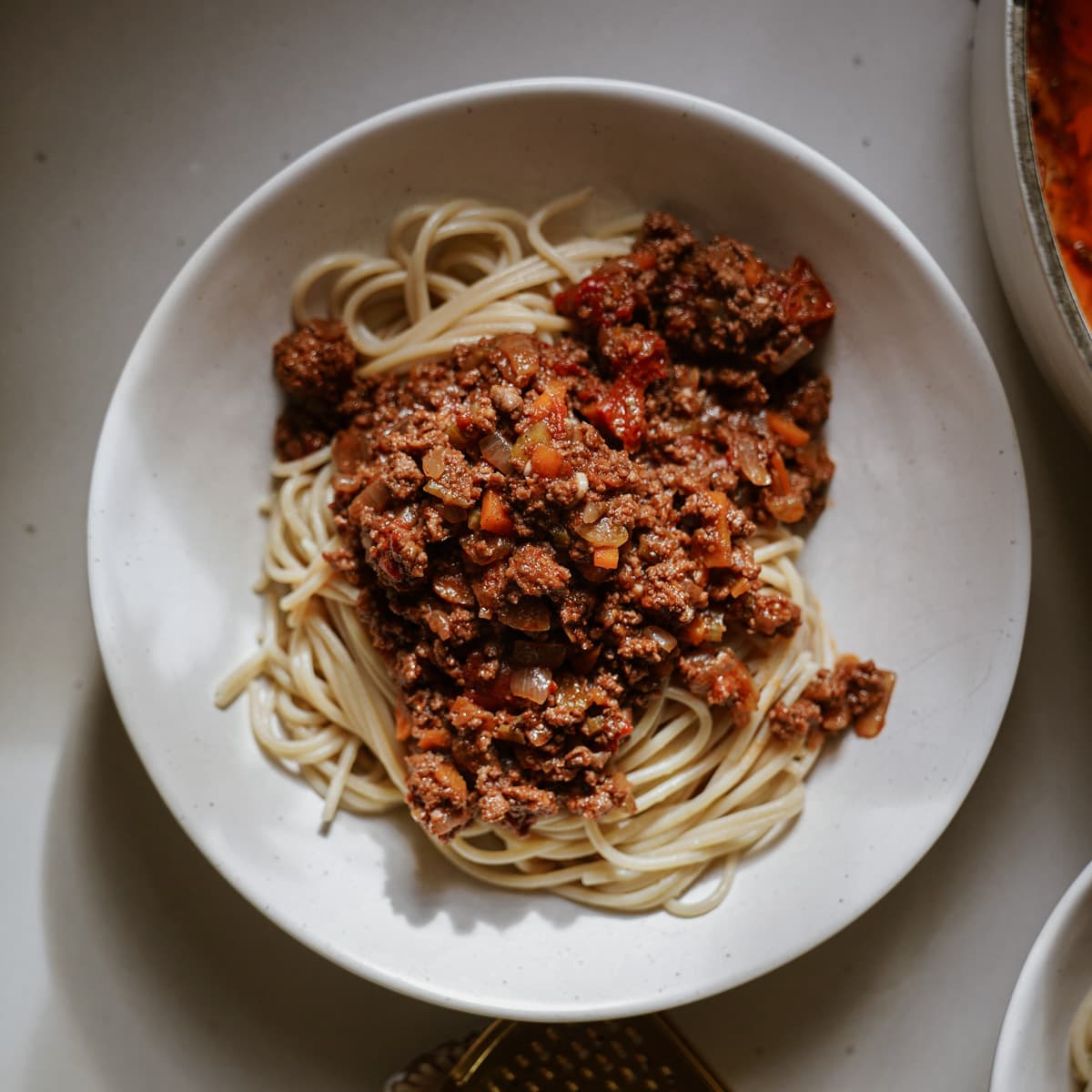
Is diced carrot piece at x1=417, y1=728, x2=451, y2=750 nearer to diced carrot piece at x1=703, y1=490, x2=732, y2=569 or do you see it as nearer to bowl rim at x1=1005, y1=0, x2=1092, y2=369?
diced carrot piece at x1=703, y1=490, x2=732, y2=569

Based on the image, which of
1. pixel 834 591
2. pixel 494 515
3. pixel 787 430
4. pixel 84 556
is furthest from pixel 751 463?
pixel 84 556

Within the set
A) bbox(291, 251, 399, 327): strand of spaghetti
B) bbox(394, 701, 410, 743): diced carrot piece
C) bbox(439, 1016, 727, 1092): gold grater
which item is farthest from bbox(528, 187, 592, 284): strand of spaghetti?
bbox(439, 1016, 727, 1092): gold grater

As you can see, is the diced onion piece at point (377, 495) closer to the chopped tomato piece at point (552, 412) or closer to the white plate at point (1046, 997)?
the chopped tomato piece at point (552, 412)

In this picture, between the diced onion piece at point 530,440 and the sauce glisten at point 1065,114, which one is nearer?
the diced onion piece at point 530,440

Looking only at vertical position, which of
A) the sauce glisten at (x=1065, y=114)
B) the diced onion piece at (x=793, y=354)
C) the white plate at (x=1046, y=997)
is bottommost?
the white plate at (x=1046, y=997)

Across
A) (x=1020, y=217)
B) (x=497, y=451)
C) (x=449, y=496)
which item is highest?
(x=1020, y=217)

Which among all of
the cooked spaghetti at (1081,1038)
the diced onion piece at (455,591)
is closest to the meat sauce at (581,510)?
the diced onion piece at (455,591)

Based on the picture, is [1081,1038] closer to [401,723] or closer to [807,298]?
[401,723]
